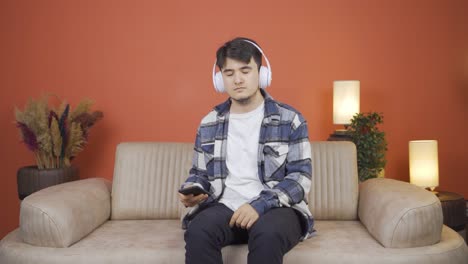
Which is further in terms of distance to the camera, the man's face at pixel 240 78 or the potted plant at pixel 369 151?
the potted plant at pixel 369 151

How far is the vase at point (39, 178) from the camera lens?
321cm

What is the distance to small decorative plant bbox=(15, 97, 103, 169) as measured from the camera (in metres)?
3.26

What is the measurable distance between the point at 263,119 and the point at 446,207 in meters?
1.39

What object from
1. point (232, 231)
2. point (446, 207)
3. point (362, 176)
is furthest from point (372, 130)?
point (232, 231)

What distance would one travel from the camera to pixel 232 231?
83.4 inches

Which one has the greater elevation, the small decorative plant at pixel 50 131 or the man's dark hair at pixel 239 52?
the man's dark hair at pixel 239 52

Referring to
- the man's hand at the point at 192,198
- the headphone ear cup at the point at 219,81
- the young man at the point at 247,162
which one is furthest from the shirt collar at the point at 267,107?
the man's hand at the point at 192,198

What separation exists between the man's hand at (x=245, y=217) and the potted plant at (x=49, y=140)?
156 cm

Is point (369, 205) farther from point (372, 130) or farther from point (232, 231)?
point (372, 130)

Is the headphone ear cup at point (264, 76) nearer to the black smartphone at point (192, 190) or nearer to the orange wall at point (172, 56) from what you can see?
the black smartphone at point (192, 190)

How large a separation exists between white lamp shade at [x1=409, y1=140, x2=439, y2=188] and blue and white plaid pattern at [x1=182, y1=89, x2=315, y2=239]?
1.43 m

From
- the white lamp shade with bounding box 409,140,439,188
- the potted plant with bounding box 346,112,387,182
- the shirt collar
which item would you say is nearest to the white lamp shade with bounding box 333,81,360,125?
the potted plant with bounding box 346,112,387,182

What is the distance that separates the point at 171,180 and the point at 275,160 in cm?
74

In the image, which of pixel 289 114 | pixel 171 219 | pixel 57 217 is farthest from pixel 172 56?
pixel 57 217
